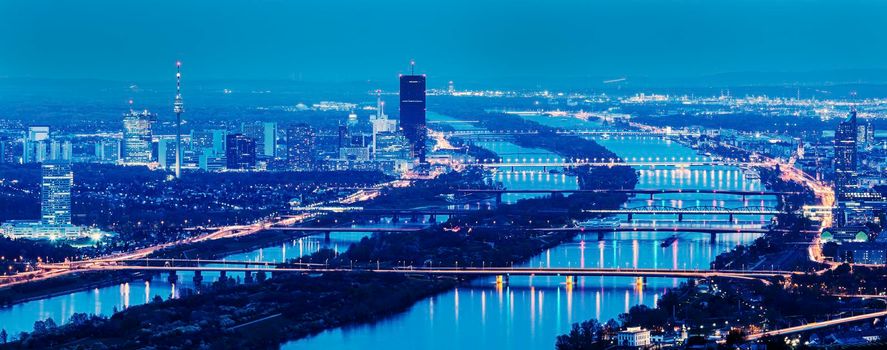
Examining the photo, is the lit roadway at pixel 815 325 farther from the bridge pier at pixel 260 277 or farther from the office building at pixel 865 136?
the office building at pixel 865 136

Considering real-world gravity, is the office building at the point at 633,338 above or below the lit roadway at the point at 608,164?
below

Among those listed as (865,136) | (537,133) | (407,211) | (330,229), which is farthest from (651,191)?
(537,133)

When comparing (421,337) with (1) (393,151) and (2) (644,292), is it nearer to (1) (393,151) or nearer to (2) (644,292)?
(2) (644,292)

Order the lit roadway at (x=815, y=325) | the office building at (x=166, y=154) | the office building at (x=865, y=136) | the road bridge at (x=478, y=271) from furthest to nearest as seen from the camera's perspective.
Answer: the office building at (x=166, y=154) < the office building at (x=865, y=136) < the road bridge at (x=478, y=271) < the lit roadway at (x=815, y=325)

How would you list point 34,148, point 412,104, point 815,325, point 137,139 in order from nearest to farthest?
point 815,325, point 34,148, point 137,139, point 412,104

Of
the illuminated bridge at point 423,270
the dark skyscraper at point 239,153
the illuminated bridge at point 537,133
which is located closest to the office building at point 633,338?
the illuminated bridge at point 423,270

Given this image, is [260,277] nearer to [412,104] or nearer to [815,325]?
[815,325]

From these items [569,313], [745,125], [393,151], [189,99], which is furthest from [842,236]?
[189,99]
